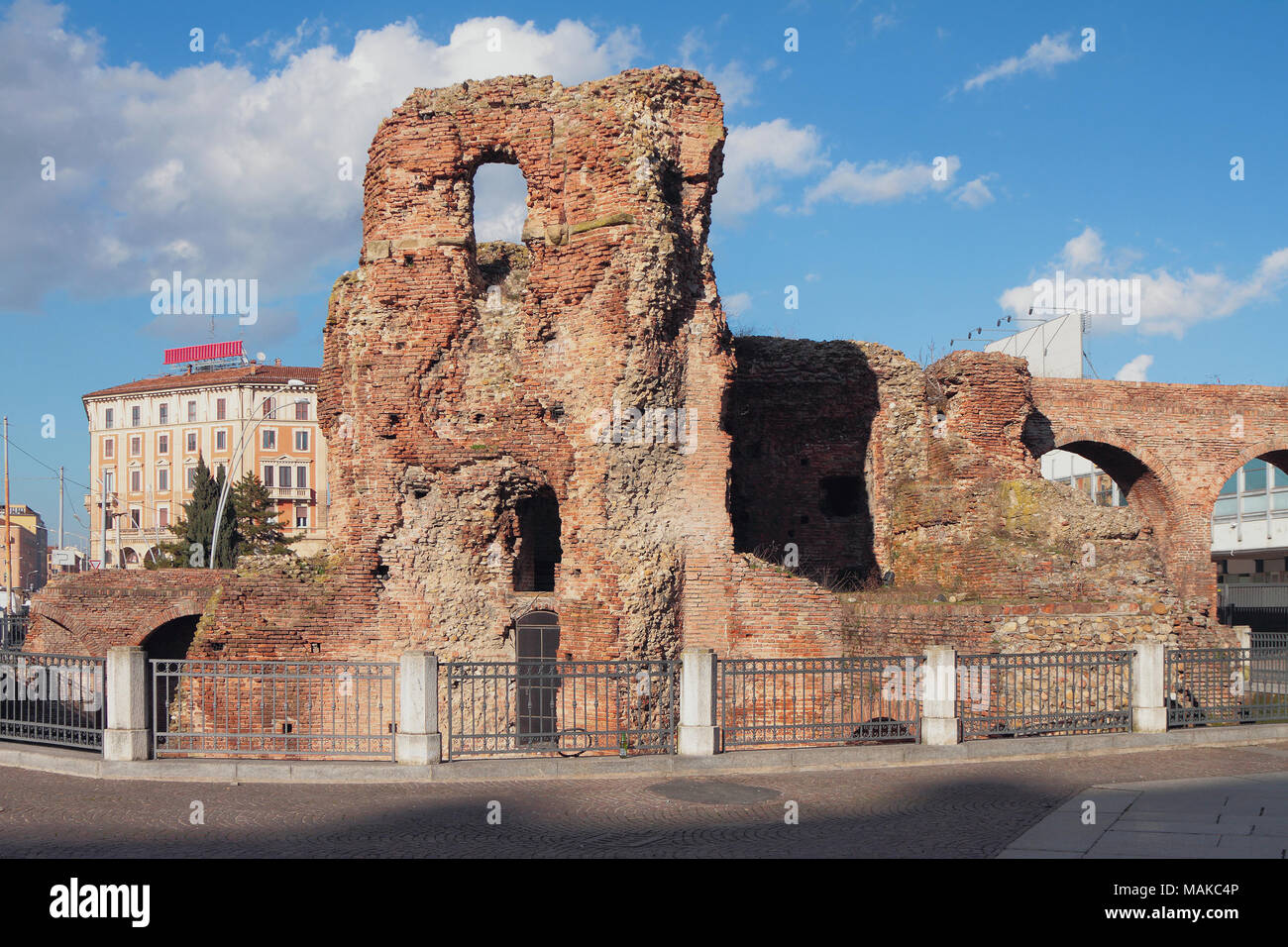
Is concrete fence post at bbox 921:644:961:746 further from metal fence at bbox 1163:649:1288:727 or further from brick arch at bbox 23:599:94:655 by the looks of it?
brick arch at bbox 23:599:94:655

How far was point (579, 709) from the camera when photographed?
49.6ft

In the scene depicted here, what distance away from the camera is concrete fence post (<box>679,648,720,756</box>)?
11.2 metres

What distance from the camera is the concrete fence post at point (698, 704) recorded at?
442 inches

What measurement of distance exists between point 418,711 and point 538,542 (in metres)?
8.66

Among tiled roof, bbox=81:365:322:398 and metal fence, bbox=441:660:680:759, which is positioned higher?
tiled roof, bbox=81:365:322:398

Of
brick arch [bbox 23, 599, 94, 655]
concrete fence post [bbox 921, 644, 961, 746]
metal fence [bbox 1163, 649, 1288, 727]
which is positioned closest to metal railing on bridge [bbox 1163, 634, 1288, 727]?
metal fence [bbox 1163, 649, 1288, 727]

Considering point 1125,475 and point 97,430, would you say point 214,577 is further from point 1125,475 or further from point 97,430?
point 97,430

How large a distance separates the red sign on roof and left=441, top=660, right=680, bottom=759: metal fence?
6460 cm

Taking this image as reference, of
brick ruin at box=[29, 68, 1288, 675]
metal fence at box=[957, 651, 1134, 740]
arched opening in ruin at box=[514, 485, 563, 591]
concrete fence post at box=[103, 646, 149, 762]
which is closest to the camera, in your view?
concrete fence post at box=[103, 646, 149, 762]

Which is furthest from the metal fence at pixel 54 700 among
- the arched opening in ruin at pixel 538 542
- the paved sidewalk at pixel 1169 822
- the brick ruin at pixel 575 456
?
the paved sidewalk at pixel 1169 822

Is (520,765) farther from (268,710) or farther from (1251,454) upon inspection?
(1251,454)

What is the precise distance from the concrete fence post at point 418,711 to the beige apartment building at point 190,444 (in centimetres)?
6123

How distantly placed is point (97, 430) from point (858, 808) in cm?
8049

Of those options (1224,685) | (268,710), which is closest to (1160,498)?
(1224,685)
